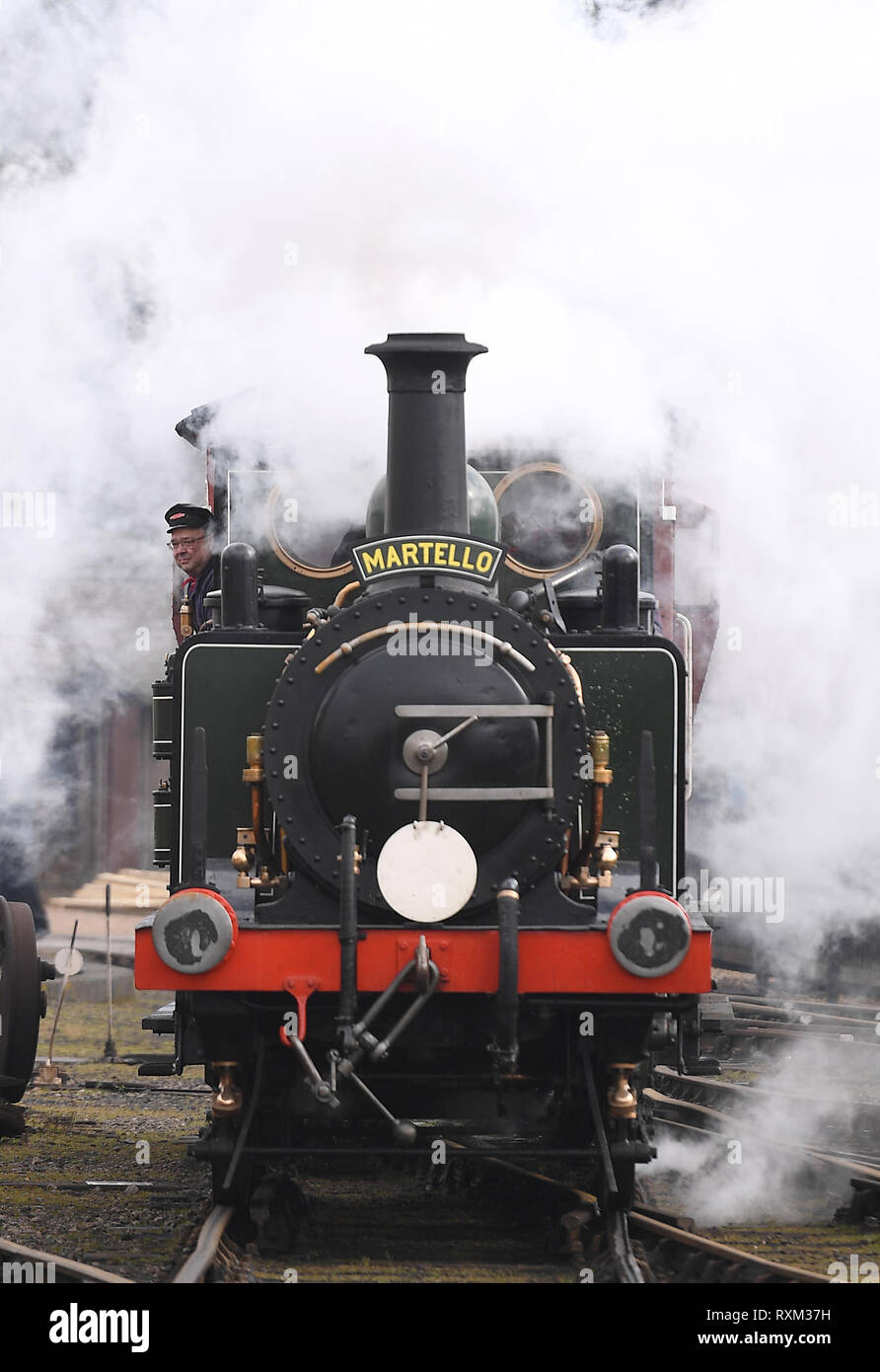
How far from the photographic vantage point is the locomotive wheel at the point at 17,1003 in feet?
20.4

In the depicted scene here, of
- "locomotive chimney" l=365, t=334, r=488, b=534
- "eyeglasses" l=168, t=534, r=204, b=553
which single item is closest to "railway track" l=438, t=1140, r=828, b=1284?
"locomotive chimney" l=365, t=334, r=488, b=534

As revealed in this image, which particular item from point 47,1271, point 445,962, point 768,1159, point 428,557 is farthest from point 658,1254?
point 428,557

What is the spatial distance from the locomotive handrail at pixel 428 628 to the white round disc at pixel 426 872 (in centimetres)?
53

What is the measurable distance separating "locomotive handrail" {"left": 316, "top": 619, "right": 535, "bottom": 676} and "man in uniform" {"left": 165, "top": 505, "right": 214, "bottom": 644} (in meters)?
1.96

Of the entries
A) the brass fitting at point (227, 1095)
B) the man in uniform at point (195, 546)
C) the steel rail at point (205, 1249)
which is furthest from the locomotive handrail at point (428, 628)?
the man in uniform at point (195, 546)

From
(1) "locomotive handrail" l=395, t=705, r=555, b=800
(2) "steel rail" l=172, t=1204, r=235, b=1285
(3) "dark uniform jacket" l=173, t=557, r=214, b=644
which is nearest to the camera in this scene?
(2) "steel rail" l=172, t=1204, r=235, b=1285

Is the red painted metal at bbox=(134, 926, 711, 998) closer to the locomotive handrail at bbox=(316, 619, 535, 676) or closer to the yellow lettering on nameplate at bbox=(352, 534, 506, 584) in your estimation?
the locomotive handrail at bbox=(316, 619, 535, 676)

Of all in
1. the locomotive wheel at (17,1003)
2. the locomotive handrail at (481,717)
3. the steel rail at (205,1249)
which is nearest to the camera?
the steel rail at (205,1249)

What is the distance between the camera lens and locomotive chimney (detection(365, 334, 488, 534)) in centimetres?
539

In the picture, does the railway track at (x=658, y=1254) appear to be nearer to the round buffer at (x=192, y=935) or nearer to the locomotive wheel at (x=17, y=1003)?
the round buffer at (x=192, y=935)

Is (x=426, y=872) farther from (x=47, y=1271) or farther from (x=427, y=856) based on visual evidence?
(x=47, y=1271)

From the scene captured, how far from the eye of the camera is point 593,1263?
473cm

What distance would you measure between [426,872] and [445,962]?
249mm
